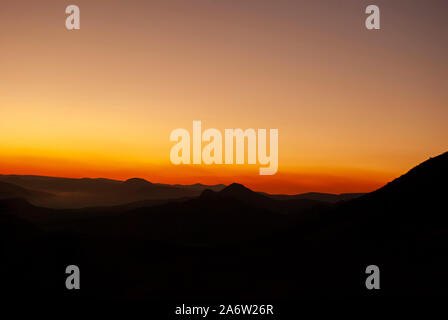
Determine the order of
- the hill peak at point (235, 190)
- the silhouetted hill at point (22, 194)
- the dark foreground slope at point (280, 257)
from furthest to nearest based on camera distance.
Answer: the hill peak at point (235, 190) → the silhouetted hill at point (22, 194) → the dark foreground slope at point (280, 257)

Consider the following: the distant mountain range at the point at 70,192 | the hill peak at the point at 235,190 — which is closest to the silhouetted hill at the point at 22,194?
the distant mountain range at the point at 70,192

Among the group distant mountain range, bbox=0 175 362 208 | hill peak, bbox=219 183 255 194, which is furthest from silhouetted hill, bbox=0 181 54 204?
hill peak, bbox=219 183 255 194

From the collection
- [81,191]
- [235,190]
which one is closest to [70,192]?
[81,191]

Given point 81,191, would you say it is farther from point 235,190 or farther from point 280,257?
point 280,257

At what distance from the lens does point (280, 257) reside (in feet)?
128

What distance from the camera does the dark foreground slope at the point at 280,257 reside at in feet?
98.3

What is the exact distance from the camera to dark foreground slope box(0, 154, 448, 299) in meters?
30.0

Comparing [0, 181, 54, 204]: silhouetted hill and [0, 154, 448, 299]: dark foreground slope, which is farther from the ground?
[0, 181, 54, 204]: silhouetted hill

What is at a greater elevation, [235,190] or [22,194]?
[235,190]

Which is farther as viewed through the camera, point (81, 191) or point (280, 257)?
point (81, 191)

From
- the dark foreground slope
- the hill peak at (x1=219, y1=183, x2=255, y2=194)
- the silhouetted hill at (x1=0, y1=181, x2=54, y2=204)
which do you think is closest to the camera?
the dark foreground slope

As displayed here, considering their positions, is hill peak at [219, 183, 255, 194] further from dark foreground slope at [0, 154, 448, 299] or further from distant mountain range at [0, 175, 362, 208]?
dark foreground slope at [0, 154, 448, 299]

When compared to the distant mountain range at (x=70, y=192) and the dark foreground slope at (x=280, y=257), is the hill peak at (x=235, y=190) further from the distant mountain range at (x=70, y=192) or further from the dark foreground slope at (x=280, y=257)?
the dark foreground slope at (x=280, y=257)
